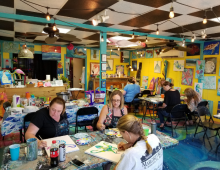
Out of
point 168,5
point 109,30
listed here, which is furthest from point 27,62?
point 168,5

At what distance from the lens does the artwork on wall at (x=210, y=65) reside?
231 inches

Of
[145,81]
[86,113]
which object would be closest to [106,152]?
[86,113]

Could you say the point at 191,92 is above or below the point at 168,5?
below

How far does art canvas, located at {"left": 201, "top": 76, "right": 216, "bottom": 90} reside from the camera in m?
5.92

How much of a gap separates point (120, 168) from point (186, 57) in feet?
21.2

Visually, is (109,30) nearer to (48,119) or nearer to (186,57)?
(48,119)

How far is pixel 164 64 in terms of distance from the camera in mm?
7582

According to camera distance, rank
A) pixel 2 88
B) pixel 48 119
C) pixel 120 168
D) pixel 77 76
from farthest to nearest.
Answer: pixel 77 76, pixel 2 88, pixel 48 119, pixel 120 168

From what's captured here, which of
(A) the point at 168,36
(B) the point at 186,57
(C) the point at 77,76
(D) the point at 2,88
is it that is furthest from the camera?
(C) the point at 77,76

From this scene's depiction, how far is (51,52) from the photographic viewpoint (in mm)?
7988

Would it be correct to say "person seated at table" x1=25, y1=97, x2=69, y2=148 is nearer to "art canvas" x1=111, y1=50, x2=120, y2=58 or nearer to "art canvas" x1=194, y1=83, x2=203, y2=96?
"art canvas" x1=194, y1=83, x2=203, y2=96

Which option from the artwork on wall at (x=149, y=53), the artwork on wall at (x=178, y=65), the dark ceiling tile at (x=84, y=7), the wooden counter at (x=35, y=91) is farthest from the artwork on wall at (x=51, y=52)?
the artwork on wall at (x=178, y=65)

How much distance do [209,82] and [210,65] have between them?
61cm

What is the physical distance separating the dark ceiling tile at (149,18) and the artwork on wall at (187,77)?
347cm
